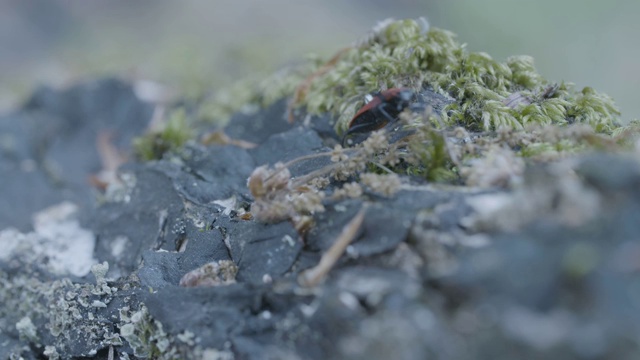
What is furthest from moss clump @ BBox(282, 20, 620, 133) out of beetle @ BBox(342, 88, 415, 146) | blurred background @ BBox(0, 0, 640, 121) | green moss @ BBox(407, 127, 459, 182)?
blurred background @ BBox(0, 0, 640, 121)

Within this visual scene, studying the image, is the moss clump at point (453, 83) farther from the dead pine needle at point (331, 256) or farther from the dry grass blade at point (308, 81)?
the dead pine needle at point (331, 256)

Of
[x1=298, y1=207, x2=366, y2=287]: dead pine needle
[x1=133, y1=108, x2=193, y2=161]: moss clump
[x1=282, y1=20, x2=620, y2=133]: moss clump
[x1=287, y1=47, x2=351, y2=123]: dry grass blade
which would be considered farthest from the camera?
[x1=133, y1=108, x2=193, y2=161]: moss clump

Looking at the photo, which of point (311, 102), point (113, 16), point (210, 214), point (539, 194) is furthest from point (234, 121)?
point (113, 16)

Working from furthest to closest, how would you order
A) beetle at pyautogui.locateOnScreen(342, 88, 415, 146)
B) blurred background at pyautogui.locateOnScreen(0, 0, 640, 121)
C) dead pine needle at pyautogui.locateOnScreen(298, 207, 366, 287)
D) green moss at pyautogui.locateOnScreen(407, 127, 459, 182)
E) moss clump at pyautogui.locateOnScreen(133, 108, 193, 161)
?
blurred background at pyautogui.locateOnScreen(0, 0, 640, 121), moss clump at pyautogui.locateOnScreen(133, 108, 193, 161), beetle at pyautogui.locateOnScreen(342, 88, 415, 146), green moss at pyautogui.locateOnScreen(407, 127, 459, 182), dead pine needle at pyautogui.locateOnScreen(298, 207, 366, 287)

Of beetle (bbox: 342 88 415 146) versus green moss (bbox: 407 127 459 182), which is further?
beetle (bbox: 342 88 415 146)

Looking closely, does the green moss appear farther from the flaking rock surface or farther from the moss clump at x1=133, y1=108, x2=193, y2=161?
the moss clump at x1=133, y1=108, x2=193, y2=161

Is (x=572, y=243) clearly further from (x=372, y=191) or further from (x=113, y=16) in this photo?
(x=113, y=16)

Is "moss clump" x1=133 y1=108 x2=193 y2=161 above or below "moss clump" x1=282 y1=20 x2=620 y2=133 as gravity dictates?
below
